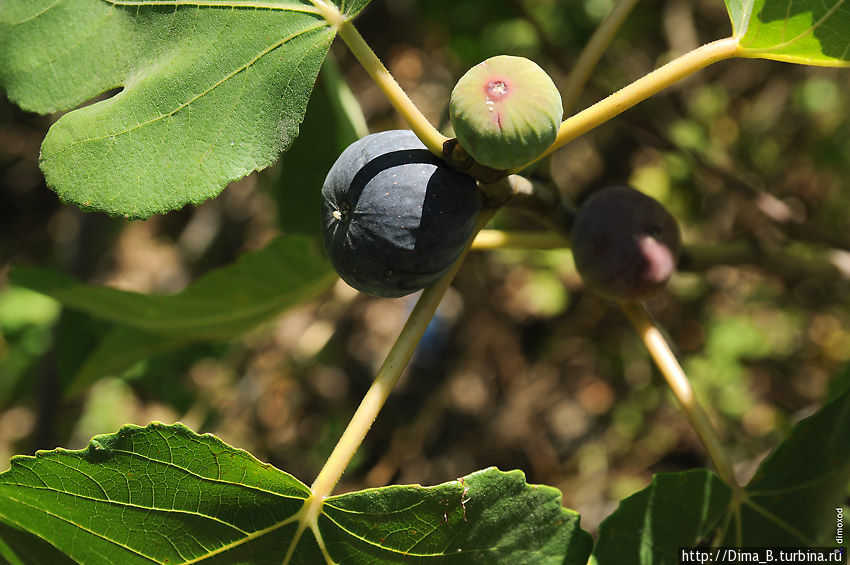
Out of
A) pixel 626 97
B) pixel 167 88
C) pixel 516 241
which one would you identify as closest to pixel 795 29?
pixel 626 97

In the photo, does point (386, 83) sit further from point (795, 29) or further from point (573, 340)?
point (573, 340)

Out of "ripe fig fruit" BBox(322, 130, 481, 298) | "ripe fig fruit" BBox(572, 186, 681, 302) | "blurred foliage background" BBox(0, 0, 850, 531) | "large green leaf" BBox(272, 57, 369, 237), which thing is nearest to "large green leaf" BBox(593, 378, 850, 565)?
"ripe fig fruit" BBox(572, 186, 681, 302)

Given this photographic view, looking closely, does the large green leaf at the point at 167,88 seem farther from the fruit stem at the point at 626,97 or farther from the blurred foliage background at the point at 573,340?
the blurred foliage background at the point at 573,340

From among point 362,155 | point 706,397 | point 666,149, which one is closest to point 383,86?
point 362,155

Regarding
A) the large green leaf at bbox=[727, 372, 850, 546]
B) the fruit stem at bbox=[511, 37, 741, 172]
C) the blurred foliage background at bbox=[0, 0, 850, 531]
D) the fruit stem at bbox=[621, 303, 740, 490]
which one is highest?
the fruit stem at bbox=[511, 37, 741, 172]

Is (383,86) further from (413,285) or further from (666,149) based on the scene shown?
(666,149)

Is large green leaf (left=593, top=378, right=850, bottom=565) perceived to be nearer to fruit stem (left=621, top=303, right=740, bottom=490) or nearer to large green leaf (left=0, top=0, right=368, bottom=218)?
fruit stem (left=621, top=303, right=740, bottom=490)
